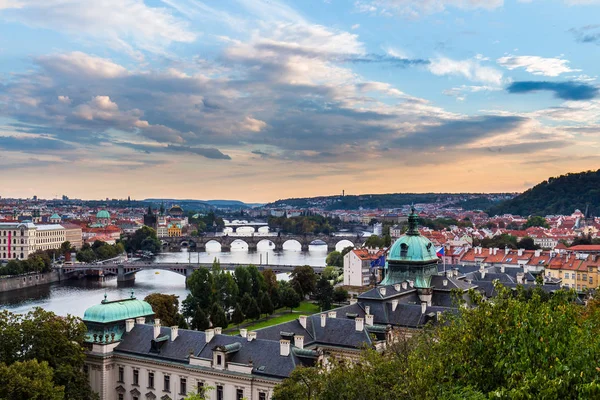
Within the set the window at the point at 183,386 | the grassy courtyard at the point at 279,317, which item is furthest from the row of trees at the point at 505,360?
the grassy courtyard at the point at 279,317

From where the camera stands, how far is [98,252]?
134 m

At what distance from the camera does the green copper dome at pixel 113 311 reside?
113ft

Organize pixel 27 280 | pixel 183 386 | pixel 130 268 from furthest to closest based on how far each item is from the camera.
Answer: pixel 130 268, pixel 27 280, pixel 183 386

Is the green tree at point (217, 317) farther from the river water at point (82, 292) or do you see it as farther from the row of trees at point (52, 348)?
the river water at point (82, 292)

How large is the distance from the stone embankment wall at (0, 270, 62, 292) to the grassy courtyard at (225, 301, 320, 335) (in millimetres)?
46571

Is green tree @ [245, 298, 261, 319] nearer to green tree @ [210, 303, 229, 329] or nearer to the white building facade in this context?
green tree @ [210, 303, 229, 329]

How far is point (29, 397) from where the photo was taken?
26.2 meters

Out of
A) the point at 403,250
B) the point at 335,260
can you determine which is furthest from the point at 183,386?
the point at 335,260

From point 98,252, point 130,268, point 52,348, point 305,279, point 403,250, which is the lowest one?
point 130,268

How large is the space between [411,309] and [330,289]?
27.7 metres

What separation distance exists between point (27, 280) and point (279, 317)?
5431 cm

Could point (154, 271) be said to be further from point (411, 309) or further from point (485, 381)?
point (485, 381)

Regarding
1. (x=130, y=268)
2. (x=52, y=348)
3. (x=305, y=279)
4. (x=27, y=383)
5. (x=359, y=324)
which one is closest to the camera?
(x=27, y=383)

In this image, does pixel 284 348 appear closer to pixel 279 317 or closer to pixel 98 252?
pixel 279 317
